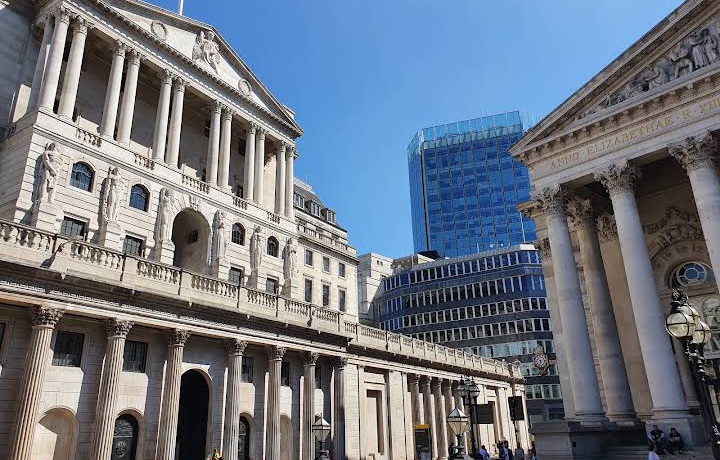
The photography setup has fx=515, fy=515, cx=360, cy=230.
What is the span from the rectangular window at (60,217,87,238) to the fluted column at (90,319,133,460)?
662cm

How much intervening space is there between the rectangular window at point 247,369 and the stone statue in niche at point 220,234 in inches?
283

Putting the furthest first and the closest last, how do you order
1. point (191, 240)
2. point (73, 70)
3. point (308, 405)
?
point (191, 240), point (308, 405), point (73, 70)

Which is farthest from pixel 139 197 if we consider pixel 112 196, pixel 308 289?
pixel 308 289

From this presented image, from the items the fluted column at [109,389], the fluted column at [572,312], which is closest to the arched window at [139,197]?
the fluted column at [109,389]

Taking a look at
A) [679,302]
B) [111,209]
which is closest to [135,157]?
[111,209]

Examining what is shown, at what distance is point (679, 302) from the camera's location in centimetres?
1235

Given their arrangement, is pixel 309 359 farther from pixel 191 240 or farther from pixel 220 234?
pixel 191 240

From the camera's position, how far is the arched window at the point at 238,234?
3581 centimetres

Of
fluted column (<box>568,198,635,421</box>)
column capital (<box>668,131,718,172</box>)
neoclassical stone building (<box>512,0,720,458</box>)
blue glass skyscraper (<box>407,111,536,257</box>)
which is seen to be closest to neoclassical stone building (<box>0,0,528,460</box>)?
neoclassical stone building (<box>512,0,720,458</box>)

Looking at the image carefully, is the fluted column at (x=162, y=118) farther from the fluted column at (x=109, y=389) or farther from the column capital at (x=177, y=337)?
the fluted column at (x=109, y=389)

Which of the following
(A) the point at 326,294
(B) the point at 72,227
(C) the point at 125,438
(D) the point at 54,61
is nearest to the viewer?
(C) the point at 125,438

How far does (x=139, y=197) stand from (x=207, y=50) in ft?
45.7

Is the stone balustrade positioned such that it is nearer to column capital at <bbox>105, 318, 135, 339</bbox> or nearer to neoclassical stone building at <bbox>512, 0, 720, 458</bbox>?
column capital at <bbox>105, 318, 135, 339</bbox>

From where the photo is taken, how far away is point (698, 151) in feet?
73.2
